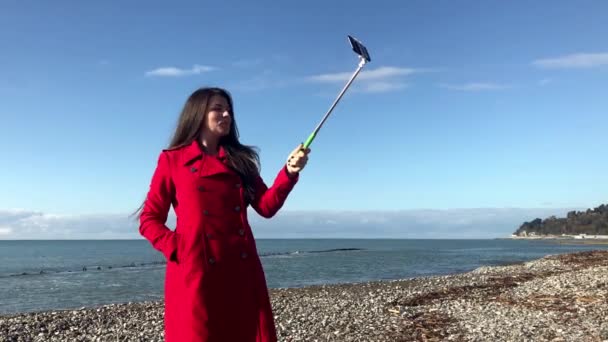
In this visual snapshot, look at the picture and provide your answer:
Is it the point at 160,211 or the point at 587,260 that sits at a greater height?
the point at 160,211

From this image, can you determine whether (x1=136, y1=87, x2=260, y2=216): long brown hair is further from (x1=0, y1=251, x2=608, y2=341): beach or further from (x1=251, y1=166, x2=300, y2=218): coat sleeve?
(x1=0, y1=251, x2=608, y2=341): beach

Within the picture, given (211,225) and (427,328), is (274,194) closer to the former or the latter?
(211,225)

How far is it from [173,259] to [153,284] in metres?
29.2

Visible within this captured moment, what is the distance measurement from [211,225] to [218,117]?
0.66 metres

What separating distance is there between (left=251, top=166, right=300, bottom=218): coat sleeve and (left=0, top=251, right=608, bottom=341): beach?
23.0 feet

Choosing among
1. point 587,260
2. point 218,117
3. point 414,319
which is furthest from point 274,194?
point 587,260

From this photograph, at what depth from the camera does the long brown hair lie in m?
3.43

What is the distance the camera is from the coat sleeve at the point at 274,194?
10.8ft

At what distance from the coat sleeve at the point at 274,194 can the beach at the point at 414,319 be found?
7011 mm

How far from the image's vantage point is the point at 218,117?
3455 mm

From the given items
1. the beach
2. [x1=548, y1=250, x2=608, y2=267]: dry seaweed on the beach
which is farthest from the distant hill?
the beach

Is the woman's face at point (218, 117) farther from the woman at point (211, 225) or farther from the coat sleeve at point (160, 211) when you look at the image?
the coat sleeve at point (160, 211)

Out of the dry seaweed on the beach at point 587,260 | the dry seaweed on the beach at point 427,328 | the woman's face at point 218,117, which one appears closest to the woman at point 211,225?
the woman's face at point 218,117

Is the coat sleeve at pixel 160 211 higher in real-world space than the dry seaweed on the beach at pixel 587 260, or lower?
higher
